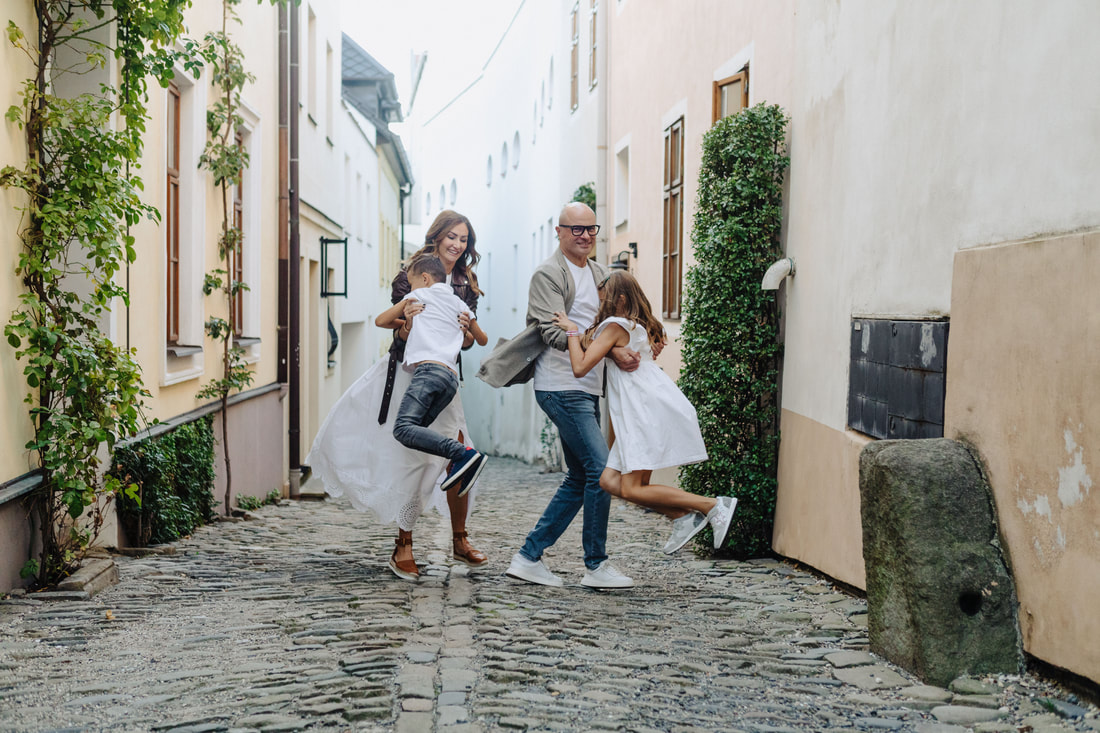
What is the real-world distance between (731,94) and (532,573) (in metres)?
4.73

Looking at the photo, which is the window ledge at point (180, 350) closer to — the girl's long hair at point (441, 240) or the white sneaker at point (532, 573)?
the girl's long hair at point (441, 240)

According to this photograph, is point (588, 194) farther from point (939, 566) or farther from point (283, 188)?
point (939, 566)

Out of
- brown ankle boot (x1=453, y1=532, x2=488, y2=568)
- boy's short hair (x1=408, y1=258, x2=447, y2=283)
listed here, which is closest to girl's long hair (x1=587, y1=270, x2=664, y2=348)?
boy's short hair (x1=408, y1=258, x2=447, y2=283)

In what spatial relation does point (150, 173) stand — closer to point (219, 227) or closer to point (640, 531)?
point (219, 227)

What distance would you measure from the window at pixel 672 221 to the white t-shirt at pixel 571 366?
453 centimetres

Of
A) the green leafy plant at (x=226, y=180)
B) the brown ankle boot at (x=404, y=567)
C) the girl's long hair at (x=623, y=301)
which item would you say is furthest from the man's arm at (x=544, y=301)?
the green leafy plant at (x=226, y=180)

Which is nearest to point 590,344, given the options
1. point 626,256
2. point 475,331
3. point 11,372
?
point 475,331

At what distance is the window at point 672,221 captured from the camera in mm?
10844

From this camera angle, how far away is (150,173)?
306 inches

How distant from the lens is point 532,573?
20.0ft

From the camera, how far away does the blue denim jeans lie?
5766 mm

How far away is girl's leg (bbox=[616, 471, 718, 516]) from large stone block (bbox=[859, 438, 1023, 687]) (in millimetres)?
1193

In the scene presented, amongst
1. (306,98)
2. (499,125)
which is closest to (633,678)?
Result: (306,98)

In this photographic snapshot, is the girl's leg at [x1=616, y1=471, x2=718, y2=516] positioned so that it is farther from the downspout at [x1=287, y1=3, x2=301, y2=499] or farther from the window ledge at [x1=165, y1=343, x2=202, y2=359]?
the downspout at [x1=287, y1=3, x2=301, y2=499]
